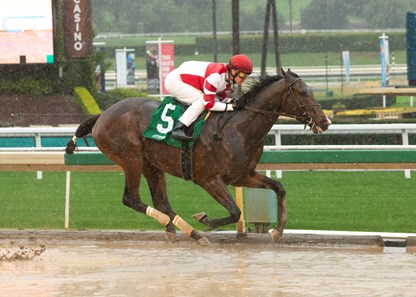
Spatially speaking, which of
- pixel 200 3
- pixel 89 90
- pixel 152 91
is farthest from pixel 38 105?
pixel 200 3

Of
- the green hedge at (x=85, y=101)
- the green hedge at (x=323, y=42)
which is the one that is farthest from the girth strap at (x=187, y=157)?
the green hedge at (x=323, y=42)

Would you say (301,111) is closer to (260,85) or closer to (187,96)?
(260,85)

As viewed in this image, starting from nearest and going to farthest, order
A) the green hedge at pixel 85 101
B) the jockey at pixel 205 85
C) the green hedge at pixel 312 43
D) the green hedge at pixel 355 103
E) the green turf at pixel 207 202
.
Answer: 1. the jockey at pixel 205 85
2. the green turf at pixel 207 202
3. the green hedge at pixel 85 101
4. the green hedge at pixel 355 103
5. the green hedge at pixel 312 43

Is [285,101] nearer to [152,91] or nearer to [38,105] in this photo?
[38,105]

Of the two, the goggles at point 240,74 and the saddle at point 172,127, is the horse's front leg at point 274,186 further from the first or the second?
the goggles at point 240,74

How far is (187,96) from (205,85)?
0.98ft

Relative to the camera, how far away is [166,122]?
862 centimetres

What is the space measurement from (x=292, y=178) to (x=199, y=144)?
5685mm

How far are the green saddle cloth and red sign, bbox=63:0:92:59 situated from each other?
47.2 ft

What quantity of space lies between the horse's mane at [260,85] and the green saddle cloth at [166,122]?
0.35 meters

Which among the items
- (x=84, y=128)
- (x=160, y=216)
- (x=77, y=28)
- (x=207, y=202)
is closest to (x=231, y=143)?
(x=160, y=216)

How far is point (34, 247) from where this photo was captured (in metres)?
9.15

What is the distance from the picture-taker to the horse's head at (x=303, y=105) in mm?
A: 8305

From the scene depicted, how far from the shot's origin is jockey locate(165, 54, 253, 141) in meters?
8.41
